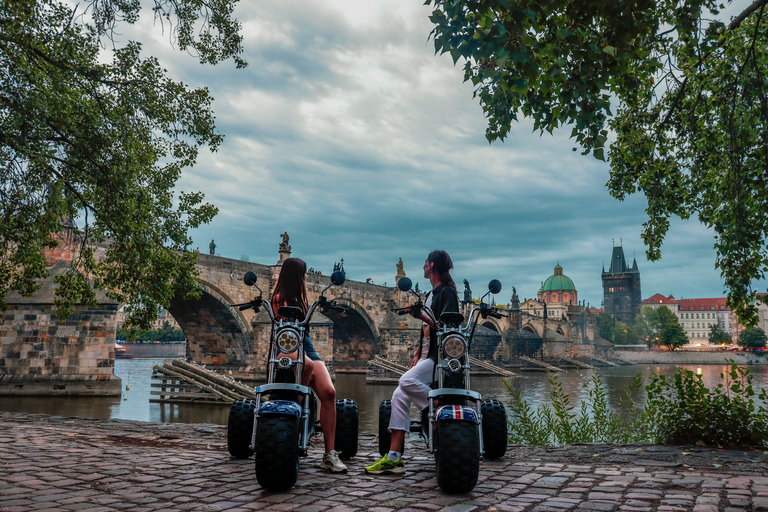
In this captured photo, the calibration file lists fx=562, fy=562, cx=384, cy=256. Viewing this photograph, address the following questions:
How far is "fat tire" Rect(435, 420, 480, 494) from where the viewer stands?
3.21m

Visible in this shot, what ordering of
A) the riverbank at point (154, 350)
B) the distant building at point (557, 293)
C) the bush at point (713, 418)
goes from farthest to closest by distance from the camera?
1. the distant building at point (557, 293)
2. the riverbank at point (154, 350)
3. the bush at point (713, 418)

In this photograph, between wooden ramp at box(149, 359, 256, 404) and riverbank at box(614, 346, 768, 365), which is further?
riverbank at box(614, 346, 768, 365)

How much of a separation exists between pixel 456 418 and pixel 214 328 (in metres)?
23.6

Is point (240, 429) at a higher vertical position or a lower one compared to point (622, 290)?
lower

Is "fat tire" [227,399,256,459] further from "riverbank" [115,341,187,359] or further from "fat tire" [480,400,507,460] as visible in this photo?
"riverbank" [115,341,187,359]

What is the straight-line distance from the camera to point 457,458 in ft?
10.5

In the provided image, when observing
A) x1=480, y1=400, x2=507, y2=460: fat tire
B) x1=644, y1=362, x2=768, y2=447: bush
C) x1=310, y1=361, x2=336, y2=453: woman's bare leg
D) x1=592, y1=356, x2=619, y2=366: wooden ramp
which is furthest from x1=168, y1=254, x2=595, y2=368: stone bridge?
x1=592, y1=356, x2=619, y2=366: wooden ramp

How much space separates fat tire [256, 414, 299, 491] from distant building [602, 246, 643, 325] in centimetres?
13184

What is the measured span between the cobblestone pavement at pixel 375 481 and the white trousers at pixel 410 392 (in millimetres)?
372

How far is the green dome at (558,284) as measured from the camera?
12375 centimetres

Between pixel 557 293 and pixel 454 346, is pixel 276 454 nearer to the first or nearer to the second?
pixel 454 346

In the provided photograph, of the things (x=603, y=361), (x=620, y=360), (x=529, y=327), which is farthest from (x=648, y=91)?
(x=620, y=360)

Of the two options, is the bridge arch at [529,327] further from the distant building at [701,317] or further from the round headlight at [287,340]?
the distant building at [701,317]

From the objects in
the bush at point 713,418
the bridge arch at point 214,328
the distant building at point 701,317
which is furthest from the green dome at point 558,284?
the bush at point 713,418
